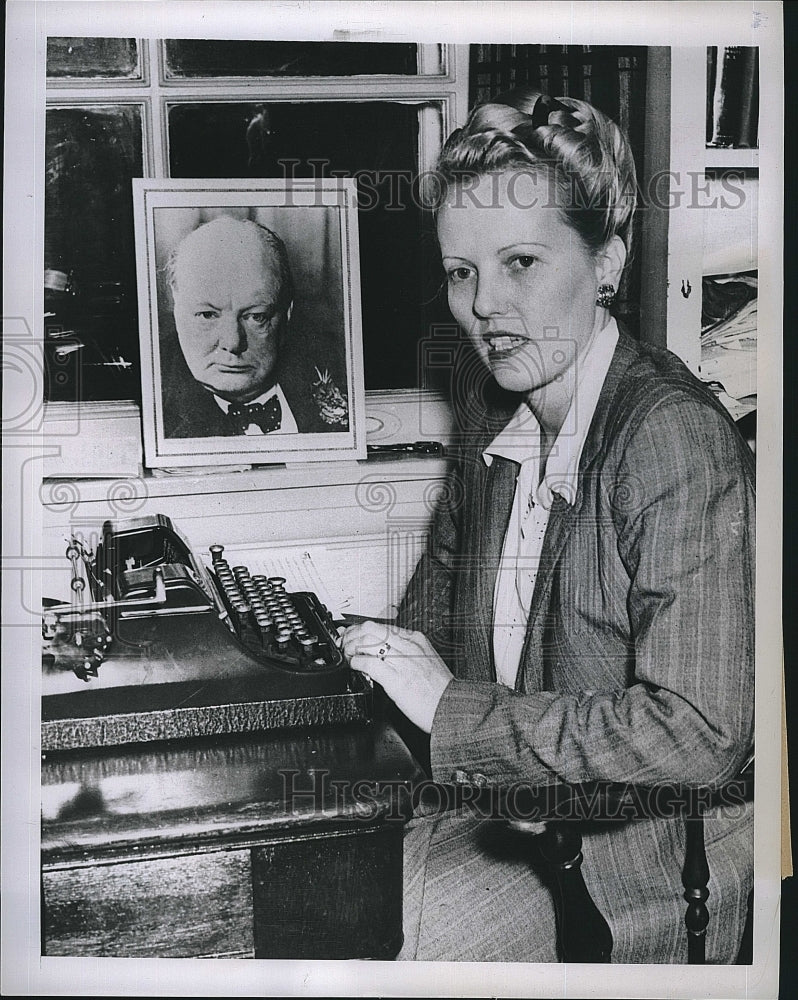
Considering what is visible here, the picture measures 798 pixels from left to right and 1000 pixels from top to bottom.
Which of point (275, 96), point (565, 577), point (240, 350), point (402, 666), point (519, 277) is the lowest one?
point (402, 666)

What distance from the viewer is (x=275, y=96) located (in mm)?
1630

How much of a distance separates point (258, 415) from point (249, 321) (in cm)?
18

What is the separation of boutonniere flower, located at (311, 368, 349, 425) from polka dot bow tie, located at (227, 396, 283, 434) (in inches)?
2.9

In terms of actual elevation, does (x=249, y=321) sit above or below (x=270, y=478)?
above

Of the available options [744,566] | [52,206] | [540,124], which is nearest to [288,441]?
[52,206]

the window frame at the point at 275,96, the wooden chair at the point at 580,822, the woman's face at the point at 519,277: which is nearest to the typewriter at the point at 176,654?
the window frame at the point at 275,96

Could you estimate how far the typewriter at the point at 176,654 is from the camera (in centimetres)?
157

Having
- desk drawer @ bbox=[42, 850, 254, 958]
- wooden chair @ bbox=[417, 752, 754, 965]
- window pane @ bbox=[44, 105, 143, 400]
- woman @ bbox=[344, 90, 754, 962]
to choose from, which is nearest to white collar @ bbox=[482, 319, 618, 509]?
woman @ bbox=[344, 90, 754, 962]

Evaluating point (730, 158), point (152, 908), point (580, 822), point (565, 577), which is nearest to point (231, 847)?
point (152, 908)

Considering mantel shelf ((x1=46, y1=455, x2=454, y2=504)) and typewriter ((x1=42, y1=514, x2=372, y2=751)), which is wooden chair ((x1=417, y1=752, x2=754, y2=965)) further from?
mantel shelf ((x1=46, y1=455, x2=454, y2=504))

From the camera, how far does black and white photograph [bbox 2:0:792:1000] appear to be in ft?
5.26

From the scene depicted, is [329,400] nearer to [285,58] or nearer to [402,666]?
[402,666]

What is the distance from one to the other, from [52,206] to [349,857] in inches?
52.2

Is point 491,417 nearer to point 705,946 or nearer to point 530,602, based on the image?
point 530,602
